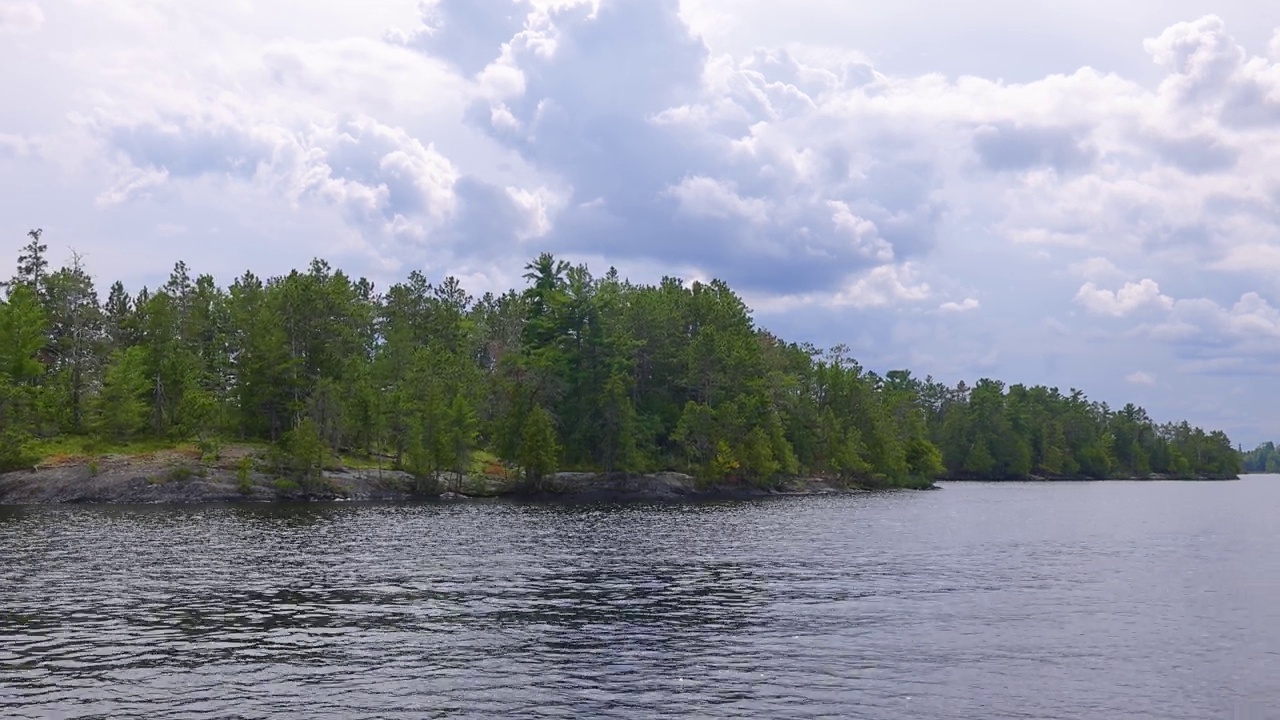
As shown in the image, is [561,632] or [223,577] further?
[223,577]

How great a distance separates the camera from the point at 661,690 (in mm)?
28875

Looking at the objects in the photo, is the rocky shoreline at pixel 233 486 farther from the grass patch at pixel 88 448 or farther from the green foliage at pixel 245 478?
the grass patch at pixel 88 448

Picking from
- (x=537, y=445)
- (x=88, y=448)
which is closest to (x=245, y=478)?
(x=88, y=448)

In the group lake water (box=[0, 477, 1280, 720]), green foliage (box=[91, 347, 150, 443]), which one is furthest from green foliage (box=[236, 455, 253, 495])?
lake water (box=[0, 477, 1280, 720])

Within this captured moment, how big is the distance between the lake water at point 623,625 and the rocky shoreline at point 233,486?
31.2 m

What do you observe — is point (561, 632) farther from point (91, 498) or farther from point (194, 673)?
point (91, 498)

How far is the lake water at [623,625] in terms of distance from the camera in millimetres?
27750

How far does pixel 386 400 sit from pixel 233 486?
23.6m

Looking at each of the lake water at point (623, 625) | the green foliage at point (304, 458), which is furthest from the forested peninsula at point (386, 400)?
the lake water at point (623, 625)

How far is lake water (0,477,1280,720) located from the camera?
91.0 ft

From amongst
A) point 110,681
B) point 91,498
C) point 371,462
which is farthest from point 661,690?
point 371,462

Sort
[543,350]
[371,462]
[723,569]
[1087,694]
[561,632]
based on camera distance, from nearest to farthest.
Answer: [1087,694], [561,632], [723,569], [371,462], [543,350]

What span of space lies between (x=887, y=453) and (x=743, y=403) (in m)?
41.3

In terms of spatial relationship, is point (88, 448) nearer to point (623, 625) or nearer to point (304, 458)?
point (304, 458)
